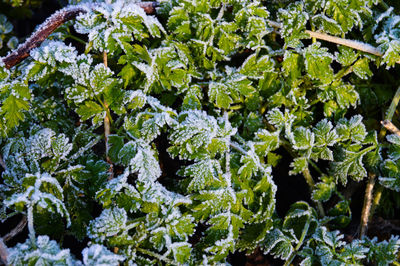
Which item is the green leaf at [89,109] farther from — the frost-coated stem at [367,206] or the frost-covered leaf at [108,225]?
the frost-coated stem at [367,206]

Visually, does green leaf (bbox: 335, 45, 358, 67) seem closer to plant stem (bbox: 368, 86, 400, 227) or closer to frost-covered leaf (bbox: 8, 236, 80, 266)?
plant stem (bbox: 368, 86, 400, 227)

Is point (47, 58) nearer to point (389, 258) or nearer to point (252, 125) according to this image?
point (252, 125)

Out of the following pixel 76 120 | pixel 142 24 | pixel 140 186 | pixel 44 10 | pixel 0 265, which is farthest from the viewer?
pixel 44 10

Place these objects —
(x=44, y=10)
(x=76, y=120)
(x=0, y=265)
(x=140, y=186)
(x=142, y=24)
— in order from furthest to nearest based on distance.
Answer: (x=44, y=10) < (x=76, y=120) < (x=142, y=24) < (x=140, y=186) < (x=0, y=265)

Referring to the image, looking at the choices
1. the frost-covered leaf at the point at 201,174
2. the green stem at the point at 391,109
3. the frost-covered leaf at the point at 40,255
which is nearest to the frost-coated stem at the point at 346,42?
the green stem at the point at 391,109

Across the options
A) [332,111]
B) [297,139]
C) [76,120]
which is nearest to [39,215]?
[76,120]

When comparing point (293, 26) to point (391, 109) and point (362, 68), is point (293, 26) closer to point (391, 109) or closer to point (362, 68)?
point (362, 68)

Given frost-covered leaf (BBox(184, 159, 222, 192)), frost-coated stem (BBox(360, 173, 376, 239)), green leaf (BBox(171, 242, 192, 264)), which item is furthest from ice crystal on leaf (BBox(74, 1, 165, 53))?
frost-coated stem (BBox(360, 173, 376, 239))
